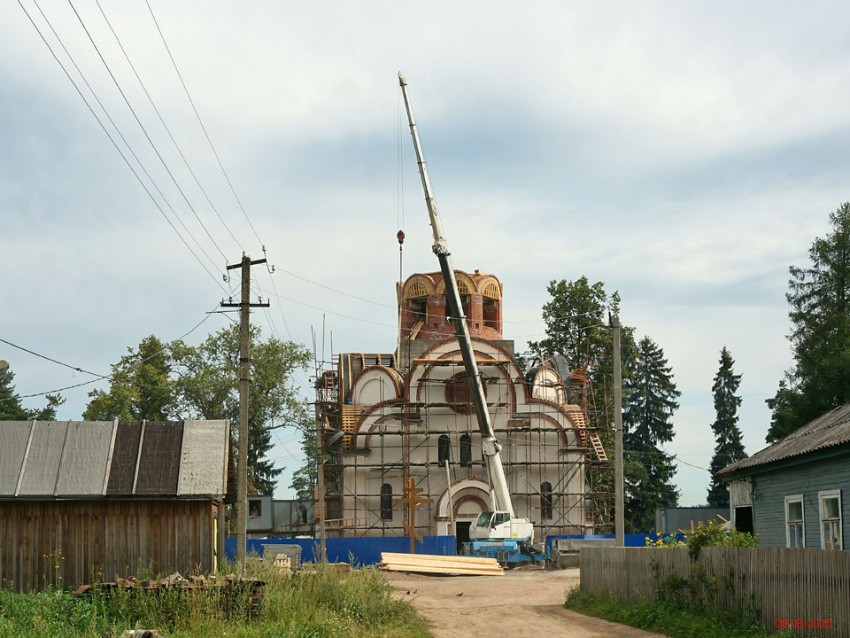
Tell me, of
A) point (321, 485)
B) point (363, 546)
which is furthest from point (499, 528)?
point (321, 485)

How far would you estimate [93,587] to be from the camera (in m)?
18.6

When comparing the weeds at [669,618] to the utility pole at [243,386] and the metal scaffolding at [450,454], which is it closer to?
the utility pole at [243,386]

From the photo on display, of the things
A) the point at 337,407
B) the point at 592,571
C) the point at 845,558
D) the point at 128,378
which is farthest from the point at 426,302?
the point at 845,558

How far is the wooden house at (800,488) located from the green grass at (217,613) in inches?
306

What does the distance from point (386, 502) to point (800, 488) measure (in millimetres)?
35701

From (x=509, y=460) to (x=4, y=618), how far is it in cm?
4053

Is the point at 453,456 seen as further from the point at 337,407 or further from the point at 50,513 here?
the point at 50,513

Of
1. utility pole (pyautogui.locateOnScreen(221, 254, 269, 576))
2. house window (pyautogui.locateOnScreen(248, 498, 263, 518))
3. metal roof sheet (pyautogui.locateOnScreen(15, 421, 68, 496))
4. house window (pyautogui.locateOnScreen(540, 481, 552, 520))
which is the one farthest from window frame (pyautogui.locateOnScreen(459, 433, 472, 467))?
metal roof sheet (pyautogui.locateOnScreen(15, 421, 68, 496))

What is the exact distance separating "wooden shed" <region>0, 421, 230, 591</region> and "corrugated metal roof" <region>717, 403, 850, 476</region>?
1174cm

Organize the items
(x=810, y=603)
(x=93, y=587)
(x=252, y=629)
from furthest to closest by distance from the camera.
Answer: (x=93, y=587) < (x=252, y=629) < (x=810, y=603)

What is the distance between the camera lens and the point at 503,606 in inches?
1088

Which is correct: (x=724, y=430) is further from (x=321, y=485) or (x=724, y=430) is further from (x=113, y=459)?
(x=113, y=459)

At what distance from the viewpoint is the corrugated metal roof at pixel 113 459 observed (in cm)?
2298

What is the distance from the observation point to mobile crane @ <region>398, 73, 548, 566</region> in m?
47.1
